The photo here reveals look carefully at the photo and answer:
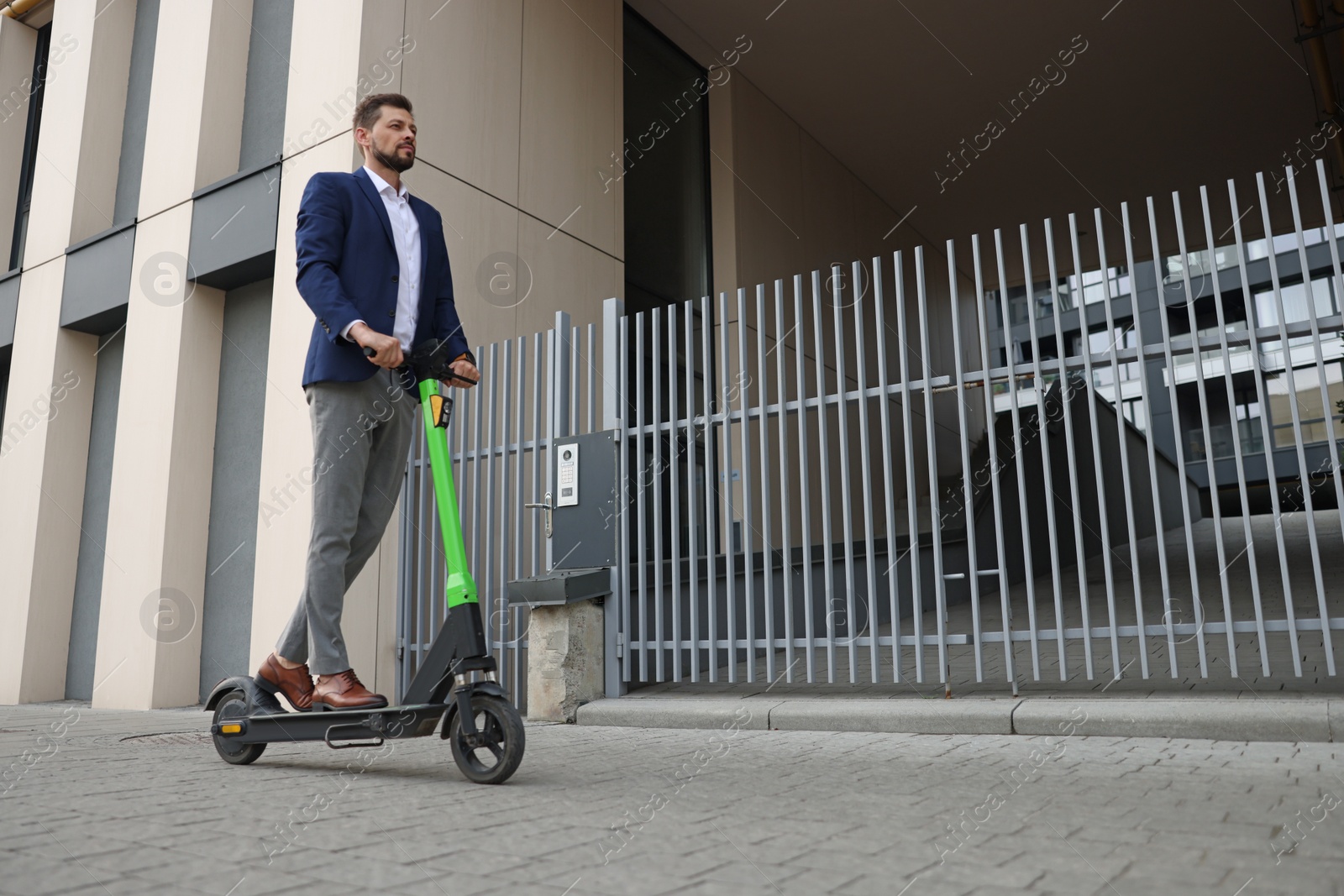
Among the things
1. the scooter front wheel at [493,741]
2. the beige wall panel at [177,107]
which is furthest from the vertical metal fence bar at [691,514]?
the beige wall panel at [177,107]

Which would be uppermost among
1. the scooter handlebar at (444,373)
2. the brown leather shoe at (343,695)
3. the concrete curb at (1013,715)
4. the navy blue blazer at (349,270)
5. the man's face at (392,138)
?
the man's face at (392,138)

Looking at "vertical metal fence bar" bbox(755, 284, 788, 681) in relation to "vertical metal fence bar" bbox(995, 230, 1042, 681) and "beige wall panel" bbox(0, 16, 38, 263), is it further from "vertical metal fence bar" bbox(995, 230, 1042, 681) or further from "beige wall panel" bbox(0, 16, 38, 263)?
"beige wall panel" bbox(0, 16, 38, 263)

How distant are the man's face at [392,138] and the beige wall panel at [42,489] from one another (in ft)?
21.6

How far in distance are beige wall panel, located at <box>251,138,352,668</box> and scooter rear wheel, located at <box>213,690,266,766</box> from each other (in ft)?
8.17

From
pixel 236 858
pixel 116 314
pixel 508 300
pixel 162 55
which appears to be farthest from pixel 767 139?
pixel 236 858

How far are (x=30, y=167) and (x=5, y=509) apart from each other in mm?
4228

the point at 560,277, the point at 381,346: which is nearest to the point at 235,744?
the point at 381,346

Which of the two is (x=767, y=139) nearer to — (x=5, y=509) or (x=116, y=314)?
(x=116, y=314)

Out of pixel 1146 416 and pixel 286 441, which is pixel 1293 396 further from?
pixel 286 441

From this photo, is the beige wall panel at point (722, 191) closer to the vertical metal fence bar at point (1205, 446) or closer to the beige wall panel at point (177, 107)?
the beige wall panel at point (177, 107)

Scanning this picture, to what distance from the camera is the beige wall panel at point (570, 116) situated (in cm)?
786

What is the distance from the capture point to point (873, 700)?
14.4ft

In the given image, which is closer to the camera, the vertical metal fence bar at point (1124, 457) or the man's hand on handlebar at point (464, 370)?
the man's hand on handlebar at point (464, 370)

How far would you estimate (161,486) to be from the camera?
22.9ft
